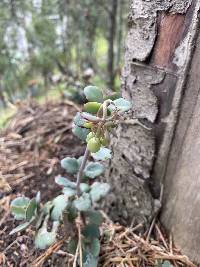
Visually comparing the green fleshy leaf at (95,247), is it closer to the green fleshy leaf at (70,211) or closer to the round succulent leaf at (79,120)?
the green fleshy leaf at (70,211)

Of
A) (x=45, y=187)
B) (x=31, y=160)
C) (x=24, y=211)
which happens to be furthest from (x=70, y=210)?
(x=31, y=160)

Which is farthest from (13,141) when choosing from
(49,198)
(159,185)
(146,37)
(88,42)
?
(88,42)

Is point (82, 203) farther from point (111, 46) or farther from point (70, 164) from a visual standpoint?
point (111, 46)

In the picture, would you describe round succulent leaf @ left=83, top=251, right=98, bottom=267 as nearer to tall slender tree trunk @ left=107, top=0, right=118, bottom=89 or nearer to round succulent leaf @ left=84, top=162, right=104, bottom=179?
round succulent leaf @ left=84, top=162, right=104, bottom=179

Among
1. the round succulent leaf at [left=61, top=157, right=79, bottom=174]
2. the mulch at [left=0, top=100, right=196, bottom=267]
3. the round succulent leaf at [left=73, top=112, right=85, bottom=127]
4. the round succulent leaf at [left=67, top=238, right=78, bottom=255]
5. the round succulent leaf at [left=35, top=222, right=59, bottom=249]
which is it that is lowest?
the mulch at [left=0, top=100, right=196, bottom=267]

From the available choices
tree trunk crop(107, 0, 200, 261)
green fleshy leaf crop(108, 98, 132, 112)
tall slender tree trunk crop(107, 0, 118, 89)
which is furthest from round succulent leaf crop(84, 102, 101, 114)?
tall slender tree trunk crop(107, 0, 118, 89)

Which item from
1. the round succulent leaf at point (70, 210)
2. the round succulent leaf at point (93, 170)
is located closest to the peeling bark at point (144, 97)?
the round succulent leaf at point (93, 170)
